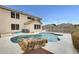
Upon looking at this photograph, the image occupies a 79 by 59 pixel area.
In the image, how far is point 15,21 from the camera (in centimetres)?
237

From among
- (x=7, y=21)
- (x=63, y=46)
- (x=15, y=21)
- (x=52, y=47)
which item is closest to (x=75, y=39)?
(x=63, y=46)

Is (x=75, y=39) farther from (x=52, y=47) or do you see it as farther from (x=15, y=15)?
(x=15, y=15)

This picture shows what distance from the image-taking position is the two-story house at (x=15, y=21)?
2.31 m

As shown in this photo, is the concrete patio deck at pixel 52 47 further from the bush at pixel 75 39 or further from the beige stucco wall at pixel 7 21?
the beige stucco wall at pixel 7 21

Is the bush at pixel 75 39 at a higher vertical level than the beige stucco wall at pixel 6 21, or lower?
lower

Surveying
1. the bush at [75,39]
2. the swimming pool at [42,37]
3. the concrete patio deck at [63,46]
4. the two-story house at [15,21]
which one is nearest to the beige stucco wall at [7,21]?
the two-story house at [15,21]

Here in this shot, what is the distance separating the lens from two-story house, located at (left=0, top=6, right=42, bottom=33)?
2.31 meters

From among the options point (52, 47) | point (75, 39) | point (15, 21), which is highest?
point (15, 21)

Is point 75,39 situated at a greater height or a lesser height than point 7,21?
lesser

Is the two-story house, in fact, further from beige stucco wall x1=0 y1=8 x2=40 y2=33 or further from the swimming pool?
the swimming pool

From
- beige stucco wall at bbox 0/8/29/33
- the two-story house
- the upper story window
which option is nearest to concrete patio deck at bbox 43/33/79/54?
the two-story house

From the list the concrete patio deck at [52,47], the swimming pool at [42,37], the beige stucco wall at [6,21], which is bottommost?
the concrete patio deck at [52,47]

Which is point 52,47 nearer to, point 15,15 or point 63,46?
point 63,46
